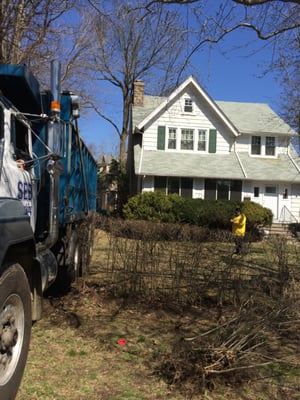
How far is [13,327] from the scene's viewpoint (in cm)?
312

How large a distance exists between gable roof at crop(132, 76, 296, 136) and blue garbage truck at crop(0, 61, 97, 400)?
16707mm

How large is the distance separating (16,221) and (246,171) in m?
20.7

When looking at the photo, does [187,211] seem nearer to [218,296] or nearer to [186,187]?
[186,187]

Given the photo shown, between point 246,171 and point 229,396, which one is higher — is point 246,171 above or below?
above

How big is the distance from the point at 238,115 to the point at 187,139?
529 cm

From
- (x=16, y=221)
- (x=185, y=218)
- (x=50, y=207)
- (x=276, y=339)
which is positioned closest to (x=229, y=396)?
(x=276, y=339)

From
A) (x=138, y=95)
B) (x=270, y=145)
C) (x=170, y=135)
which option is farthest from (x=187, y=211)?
(x=138, y=95)

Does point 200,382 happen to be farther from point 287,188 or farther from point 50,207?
point 287,188

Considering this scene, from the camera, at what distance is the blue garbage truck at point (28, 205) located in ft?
9.89

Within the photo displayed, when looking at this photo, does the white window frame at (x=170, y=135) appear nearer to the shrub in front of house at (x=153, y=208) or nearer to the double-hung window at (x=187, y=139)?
the double-hung window at (x=187, y=139)

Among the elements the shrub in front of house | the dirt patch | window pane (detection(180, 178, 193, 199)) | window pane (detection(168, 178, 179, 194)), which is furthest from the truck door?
window pane (detection(180, 178, 193, 199))

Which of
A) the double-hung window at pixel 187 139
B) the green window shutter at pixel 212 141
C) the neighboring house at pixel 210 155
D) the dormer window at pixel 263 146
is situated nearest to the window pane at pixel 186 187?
the neighboring house at pixel 210 155

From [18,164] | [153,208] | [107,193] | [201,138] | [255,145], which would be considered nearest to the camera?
[18,164]

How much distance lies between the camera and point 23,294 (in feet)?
10.6
